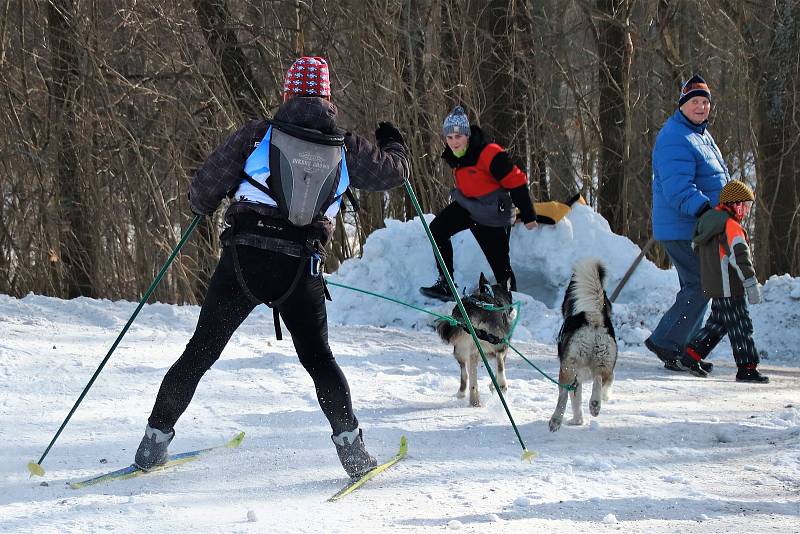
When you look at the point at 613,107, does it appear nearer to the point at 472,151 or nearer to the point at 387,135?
the point at 472,151

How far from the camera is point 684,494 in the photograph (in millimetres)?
4734

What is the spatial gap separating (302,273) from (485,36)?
1008cm

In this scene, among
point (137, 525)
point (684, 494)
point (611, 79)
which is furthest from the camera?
point (611, 79)

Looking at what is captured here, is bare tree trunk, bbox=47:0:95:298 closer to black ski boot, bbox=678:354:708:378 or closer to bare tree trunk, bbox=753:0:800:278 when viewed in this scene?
bare tree trunk, bbox=753:0:800:278

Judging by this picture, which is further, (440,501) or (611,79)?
(611,79)

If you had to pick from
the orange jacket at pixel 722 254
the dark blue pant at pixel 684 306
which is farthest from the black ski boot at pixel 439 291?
the orange jacket at pixel 722 254

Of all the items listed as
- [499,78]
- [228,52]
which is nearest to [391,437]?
[499,78]

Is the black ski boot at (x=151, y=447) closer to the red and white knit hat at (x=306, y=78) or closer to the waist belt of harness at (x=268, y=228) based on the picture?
the waist belt of harness at (x=268, y=228)

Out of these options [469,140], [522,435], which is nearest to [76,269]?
[469,140]

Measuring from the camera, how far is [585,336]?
5902mm

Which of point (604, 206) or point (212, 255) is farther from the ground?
point (604, 206)

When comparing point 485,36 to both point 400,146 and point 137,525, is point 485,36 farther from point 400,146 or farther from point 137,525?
point 137,525

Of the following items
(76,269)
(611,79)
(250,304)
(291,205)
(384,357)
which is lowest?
(76,269)

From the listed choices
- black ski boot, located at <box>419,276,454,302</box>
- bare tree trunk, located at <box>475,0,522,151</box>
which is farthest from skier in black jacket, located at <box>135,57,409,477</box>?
bare tree trunk, located at <box>475,0,522,151</box>
